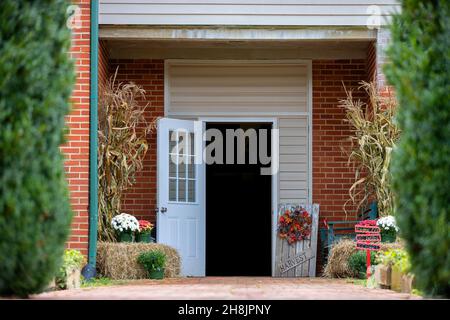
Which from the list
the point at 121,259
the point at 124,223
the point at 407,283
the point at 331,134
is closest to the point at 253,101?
the point at 331,134

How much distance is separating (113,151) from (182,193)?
54.7 inches

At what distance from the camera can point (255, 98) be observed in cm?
1168

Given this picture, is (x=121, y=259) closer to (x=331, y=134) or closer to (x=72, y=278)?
(x=72, y=278)

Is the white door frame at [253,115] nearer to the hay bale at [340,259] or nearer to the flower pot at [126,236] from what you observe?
the hay bale at [340,259]

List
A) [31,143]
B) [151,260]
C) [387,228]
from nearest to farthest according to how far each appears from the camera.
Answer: [31,143] → [151,260] → [387,228]

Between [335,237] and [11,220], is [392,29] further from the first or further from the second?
[335,237]

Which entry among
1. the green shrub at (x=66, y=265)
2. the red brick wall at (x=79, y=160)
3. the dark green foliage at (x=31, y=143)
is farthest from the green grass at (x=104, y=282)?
the dark green foliage at (x=31, y=143)

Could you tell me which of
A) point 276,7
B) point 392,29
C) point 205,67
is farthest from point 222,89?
point 392,29

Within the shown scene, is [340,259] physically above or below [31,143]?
below

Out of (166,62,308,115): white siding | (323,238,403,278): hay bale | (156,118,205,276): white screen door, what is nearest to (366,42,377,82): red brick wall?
(166,62,308,115): white siding

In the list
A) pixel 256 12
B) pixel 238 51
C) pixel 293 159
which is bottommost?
pixel 293 159

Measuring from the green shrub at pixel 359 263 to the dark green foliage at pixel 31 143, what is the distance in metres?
5.35

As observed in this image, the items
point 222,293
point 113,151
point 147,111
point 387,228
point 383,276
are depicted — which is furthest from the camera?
point 147,111

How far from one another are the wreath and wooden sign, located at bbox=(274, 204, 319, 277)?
5 cm
